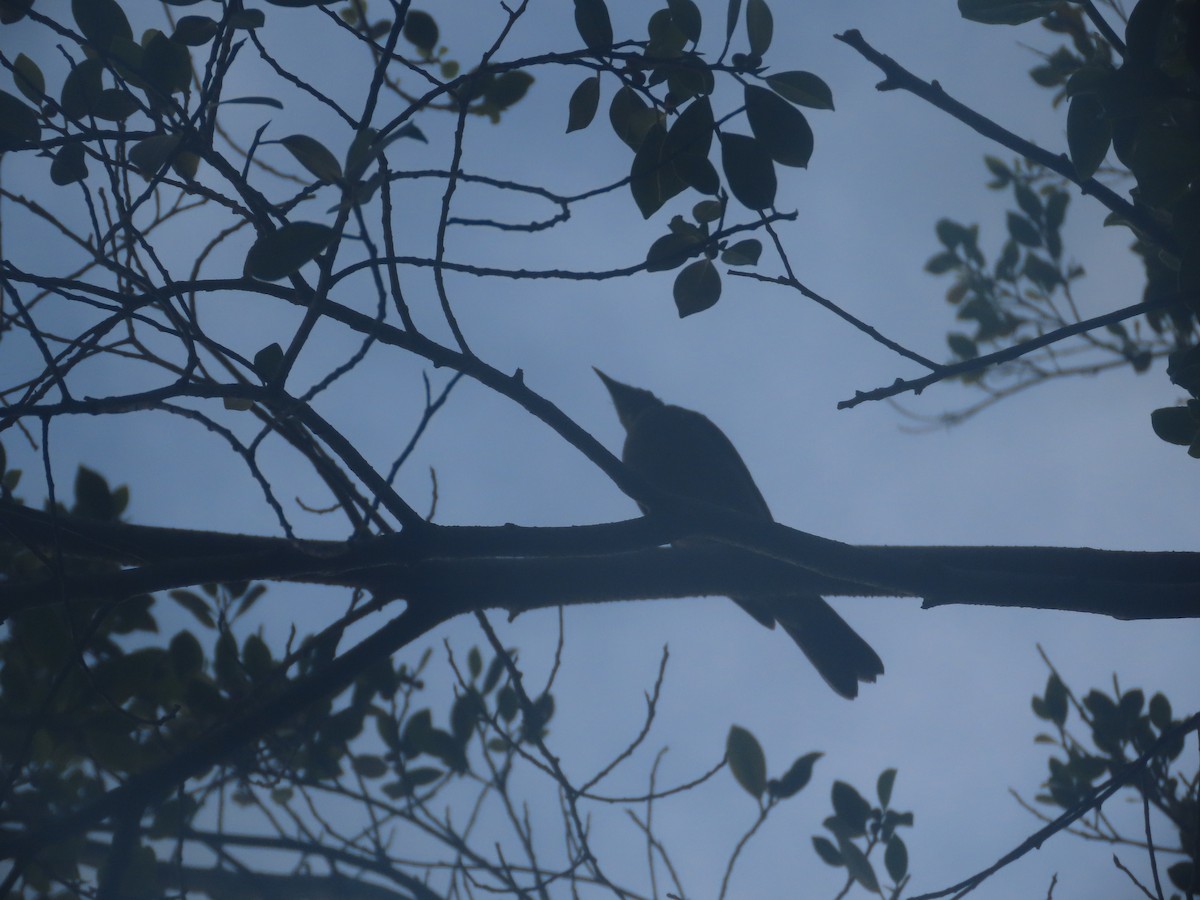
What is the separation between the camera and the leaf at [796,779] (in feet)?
8.43

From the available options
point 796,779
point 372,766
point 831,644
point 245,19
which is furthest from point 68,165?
point 831,644

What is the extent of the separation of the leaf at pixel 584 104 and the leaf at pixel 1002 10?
719mm

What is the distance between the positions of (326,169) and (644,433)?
3.40 metres

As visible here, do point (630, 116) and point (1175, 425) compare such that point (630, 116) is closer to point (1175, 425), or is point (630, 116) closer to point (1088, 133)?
point (1088, 133)

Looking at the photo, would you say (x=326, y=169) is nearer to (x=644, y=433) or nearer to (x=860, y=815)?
(x=860, y=815)

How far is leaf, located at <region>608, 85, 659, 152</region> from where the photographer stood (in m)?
2.03

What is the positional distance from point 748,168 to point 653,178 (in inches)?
8.0

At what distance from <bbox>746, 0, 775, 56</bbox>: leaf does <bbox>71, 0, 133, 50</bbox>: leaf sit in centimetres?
119

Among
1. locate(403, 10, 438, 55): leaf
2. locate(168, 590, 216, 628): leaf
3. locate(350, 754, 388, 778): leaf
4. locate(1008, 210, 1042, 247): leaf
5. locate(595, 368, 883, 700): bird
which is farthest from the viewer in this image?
locate(595, 368, 883, 700): bird

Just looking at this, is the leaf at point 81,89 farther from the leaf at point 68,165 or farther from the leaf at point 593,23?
the leaf at point 593,23

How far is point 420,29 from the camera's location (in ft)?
7.34

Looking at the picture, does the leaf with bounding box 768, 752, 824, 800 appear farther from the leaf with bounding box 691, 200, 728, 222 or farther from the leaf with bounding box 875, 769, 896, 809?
the leaf with bounding box 691, 200, 728, 222

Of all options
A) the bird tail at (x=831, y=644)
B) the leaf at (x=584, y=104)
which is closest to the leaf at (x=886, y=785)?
the bird tail at (x=831, y=644)

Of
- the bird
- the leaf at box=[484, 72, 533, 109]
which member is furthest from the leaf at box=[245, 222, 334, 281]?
the bird
